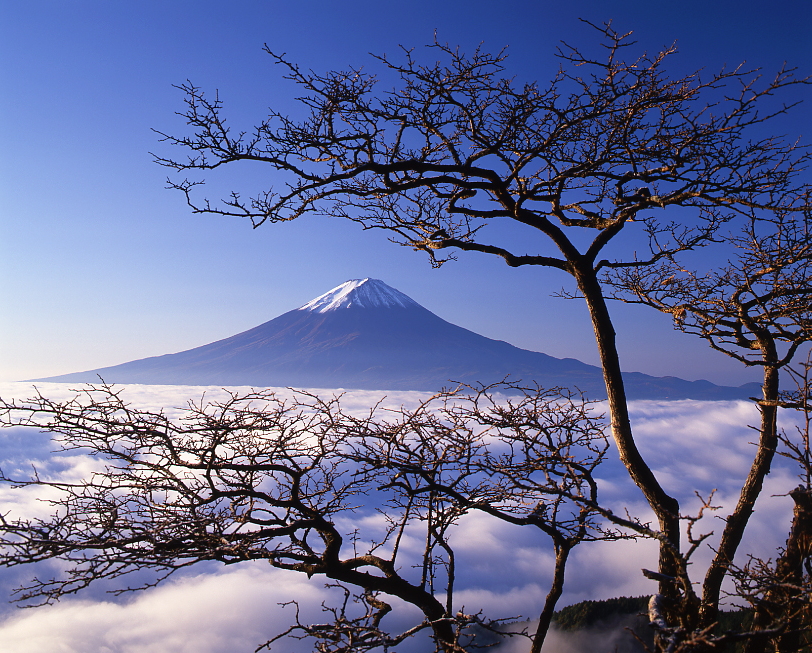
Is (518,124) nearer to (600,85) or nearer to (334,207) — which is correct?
(600,85)

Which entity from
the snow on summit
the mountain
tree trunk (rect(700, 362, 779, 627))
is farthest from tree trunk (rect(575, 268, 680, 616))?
the snow on summit

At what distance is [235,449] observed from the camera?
11.8 feet

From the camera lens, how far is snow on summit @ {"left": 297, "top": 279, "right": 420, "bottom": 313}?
400 feet

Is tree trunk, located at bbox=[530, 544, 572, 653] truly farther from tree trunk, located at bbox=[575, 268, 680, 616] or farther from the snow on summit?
the snow on summit

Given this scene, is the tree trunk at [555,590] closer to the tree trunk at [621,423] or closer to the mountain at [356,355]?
the tree trunk at [621,423]

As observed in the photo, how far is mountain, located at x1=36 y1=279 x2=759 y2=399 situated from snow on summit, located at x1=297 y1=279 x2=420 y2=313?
0.24m

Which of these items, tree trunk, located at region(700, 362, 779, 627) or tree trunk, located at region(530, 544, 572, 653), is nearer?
tree trunk, located at region(530, 544, 572, 653)

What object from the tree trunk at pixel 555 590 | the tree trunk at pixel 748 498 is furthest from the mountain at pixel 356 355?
the tree trunk at pixel 555 590

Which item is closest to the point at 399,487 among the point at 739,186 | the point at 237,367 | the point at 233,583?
the point at 739,186

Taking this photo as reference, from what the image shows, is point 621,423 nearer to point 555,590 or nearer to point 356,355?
point 555,590

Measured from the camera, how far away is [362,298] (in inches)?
4906

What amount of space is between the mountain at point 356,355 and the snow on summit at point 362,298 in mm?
237

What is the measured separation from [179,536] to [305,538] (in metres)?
1.09

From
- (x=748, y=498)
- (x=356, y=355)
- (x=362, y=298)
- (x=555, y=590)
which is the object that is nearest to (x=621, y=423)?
(x=555, y=590)
